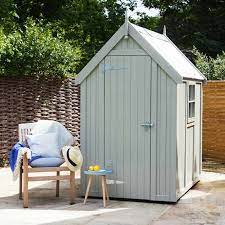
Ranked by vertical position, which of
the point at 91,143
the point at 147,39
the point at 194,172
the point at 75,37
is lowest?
the point at 194,172

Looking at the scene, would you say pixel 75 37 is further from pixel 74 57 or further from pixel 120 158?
pixel 120 158

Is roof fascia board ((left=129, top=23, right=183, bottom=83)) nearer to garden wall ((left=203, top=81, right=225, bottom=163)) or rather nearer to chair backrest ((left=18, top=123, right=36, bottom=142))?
chair backrest ((left=18, top=123, right=36, bottom=142))

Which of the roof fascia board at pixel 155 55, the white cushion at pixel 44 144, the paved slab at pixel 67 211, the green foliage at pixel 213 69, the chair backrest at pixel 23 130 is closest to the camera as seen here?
the paved slab at pixel 67 211

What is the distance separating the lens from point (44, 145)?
7.49 meters

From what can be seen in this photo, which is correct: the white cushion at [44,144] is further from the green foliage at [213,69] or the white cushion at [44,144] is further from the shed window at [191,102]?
the green foliage at [213,69]

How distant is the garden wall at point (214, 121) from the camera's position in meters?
11.8

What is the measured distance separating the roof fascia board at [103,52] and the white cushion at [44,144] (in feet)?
2.92

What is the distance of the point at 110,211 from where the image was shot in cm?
672

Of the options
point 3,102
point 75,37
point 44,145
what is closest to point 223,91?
point 3,102

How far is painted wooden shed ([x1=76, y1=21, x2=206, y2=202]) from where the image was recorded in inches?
282

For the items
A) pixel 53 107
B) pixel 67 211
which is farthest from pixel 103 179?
pixel 53 107

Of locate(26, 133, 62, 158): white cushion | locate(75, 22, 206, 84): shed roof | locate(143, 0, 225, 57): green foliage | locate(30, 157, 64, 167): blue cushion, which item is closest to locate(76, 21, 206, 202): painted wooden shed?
locate(75, 22, 206, 84): shed roof

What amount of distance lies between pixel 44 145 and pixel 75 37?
36.7 feet

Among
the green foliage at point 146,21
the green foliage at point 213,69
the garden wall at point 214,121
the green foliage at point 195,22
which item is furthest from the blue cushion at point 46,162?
the green foliage at point 195,22
